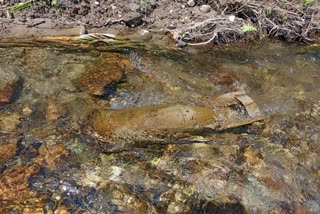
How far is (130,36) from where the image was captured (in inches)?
215

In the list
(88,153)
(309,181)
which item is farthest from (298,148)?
(88,153)

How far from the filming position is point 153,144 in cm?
361

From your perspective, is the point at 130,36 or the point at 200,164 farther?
the point at 130,36

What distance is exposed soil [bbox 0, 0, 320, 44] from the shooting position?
5422 millimetres

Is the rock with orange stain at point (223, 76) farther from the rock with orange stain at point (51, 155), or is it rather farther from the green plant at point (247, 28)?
the rock with orange stain at point (51, 155)

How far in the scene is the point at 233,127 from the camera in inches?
155

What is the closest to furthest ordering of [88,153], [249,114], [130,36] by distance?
[88,153] < [249,114] < [130,36]

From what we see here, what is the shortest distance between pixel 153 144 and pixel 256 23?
10.6 ft

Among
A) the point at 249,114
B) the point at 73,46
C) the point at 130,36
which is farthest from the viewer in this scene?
the point at 130,36

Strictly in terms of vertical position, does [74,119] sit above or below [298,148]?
above

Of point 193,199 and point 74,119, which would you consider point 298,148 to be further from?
point 74,119

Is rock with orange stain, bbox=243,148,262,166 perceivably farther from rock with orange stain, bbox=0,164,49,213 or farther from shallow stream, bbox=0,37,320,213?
rock with orange stain, bbox=0,164,49,213

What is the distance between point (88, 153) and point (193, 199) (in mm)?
1048

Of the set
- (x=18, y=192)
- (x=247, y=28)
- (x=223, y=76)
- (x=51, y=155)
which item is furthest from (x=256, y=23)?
(x=18, y=192)
